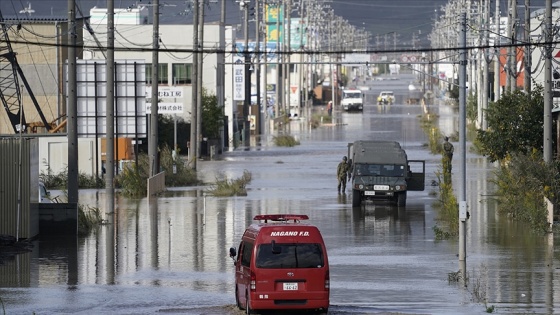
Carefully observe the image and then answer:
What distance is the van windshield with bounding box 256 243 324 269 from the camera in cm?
2039

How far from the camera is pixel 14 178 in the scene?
32.4 m

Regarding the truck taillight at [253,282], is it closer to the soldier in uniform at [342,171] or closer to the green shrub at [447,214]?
the green shrub at [447,214]

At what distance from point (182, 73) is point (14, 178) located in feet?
156

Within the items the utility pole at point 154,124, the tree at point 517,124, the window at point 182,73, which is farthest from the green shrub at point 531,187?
the window at point 182,73

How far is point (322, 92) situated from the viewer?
573 ft

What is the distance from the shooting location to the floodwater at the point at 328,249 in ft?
75.0

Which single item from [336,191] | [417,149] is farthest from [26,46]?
[336,191]

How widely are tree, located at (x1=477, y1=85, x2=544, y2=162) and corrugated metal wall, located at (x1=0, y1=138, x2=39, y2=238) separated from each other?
1676cm

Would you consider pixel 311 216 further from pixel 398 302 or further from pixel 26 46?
pixel 26 46

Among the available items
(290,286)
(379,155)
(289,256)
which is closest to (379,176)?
(379,155)

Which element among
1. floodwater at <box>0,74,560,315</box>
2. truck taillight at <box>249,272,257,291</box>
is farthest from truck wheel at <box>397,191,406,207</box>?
truck taillight at <box>249,272,257,291</box>

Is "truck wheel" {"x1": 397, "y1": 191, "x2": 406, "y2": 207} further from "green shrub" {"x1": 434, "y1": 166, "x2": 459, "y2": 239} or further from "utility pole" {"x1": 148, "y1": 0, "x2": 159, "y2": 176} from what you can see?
"utility pole" {"x1": 148, "y1": 0, "x2": 159, "y2": 176}

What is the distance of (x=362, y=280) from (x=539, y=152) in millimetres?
16686

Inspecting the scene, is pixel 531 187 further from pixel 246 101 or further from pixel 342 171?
pixel 246 101
